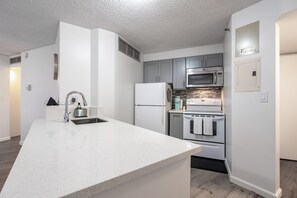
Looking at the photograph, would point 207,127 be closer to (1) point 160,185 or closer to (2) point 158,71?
(2) point 158,71

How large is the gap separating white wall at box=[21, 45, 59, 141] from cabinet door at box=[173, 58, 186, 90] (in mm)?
2707

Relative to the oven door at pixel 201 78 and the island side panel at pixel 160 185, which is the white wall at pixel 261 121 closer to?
the oven door at pixel 201 78

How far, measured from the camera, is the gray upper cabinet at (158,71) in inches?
157

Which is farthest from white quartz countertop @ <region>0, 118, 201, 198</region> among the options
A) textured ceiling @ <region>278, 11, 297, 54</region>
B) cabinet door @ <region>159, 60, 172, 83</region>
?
cabinet door @ <region>159, 60, 172, 83</region>

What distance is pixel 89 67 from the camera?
2.79m

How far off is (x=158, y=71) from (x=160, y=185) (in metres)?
3.47

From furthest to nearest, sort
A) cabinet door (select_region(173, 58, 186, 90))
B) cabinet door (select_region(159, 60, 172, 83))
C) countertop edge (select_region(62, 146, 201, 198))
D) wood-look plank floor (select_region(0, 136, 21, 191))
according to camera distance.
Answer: cabinet door (select_region(159, 60, 172, 83)) < cabinet door (select_region(173, 58, 186, 90)) < wood-look plank floor (select_region(0, 136, 21, 191)) < countertop edge (select_region(62, 146, 201, 198))

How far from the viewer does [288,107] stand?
3039 mm

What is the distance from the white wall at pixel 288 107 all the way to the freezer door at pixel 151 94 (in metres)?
2.25

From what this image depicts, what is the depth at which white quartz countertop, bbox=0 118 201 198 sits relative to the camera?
51 cm

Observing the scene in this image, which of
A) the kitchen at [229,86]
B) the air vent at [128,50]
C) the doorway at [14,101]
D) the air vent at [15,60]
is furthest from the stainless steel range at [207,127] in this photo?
the doorway at [14,101]

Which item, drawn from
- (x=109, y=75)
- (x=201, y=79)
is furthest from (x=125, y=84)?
(x=201, y=79)

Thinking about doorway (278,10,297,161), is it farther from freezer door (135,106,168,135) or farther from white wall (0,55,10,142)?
white wall (0,55,10,142)

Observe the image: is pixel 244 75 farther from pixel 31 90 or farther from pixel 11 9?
pixel 31 90
